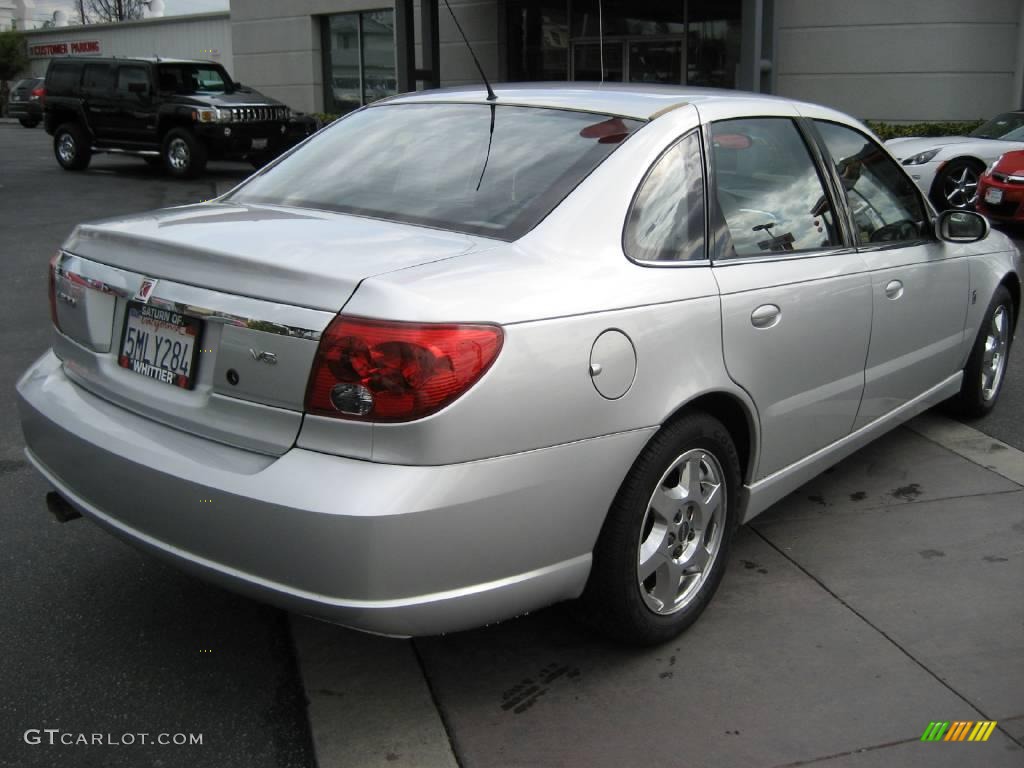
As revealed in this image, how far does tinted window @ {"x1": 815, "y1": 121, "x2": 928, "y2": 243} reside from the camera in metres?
4.05

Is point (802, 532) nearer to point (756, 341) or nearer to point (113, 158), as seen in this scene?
point (756, 341)

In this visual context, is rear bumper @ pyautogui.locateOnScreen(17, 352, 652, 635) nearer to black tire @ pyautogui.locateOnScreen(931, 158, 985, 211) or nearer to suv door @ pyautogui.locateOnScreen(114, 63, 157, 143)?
black tire @ pyautogui.locateOnScreen(931, 158, 985, 211)

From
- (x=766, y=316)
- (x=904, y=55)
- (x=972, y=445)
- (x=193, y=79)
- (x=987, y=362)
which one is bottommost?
(x=972, y=445)

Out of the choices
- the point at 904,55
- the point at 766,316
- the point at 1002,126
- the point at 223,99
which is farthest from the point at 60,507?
the point at 904,55

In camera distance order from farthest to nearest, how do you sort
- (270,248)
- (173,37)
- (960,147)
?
1. (173,37)
2. (960,147)
3. (270,248)

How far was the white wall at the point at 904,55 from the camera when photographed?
17.3m

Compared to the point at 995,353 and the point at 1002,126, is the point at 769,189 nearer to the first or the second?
the point at 995,353

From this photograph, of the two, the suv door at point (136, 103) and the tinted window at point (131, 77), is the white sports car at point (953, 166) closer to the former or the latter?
the suv door at point (136, 103)

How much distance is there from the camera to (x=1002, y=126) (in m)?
13.9

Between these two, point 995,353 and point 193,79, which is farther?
point 193,79

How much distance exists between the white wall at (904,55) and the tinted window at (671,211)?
15.1 meters

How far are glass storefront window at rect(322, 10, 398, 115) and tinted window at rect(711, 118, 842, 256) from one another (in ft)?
68.5

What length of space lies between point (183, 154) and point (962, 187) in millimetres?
12238

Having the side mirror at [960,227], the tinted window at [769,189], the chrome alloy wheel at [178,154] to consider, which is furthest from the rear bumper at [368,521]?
the chrome alloy wheel at [178,154]
